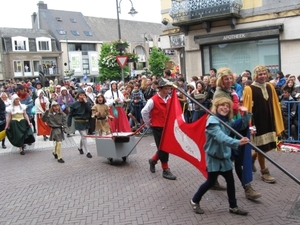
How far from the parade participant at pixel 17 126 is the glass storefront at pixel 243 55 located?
9400 millimetres

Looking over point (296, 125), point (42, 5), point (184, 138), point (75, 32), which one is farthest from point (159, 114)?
point (42, 5)

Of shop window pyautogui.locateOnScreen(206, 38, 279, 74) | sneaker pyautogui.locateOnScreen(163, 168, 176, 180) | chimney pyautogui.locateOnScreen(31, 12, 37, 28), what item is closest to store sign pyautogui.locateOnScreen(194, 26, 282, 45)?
shop window pyautogui.locateOnScreen(206, 38, 279, 74)

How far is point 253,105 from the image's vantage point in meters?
5.82

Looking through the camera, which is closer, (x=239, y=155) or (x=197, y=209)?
(x=197, y=209)

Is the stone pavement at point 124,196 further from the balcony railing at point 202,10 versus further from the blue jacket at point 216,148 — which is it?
the balcony railing at point 202,10

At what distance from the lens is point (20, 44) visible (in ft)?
179

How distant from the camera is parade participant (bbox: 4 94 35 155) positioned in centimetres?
996

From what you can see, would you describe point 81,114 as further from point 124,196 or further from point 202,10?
point 202,10

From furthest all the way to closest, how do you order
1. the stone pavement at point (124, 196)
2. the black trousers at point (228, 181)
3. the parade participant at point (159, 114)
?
the parade participant at point (159, 114) < the stone pavement at point (124, 196) < the black trousers at point (228, 181)

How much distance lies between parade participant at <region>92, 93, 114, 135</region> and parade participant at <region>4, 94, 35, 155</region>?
239 cm

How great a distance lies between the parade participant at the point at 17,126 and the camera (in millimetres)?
9961

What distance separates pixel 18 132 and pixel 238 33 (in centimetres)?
965

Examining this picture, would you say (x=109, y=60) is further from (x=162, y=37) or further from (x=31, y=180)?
(x=31, y=180)

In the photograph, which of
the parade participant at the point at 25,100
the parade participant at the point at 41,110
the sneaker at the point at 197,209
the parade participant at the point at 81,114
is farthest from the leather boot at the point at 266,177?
the parade participant at the point at 25,100
